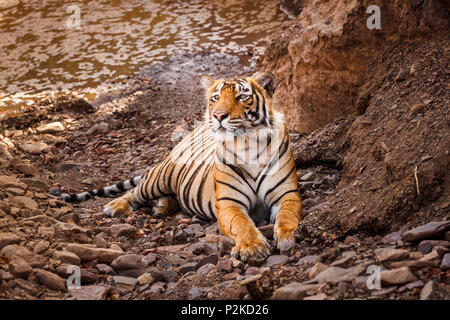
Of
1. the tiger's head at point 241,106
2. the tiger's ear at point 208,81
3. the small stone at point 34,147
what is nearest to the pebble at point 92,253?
the tiger's head at point 241,106

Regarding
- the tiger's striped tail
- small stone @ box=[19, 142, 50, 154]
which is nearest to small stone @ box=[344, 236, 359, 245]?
the tiger's striped tail

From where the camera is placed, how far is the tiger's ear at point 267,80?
4020 mm

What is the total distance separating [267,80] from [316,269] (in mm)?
1847

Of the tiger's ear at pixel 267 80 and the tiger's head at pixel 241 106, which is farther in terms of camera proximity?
the tiger's ear at pixel 267 80

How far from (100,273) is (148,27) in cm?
932

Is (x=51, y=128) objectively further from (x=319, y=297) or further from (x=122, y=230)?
(x=319, y=297)

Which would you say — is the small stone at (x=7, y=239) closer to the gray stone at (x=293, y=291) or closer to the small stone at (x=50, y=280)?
the small stone at (x=50, y=280)

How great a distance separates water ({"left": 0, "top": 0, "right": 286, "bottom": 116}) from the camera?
9.38 meters

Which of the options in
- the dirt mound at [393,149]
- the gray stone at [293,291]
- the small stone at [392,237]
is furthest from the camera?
the dirt mound at [393,149]

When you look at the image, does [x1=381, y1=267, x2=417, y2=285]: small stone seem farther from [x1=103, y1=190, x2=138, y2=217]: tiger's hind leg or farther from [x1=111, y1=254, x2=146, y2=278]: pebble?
[x1=103, y1=190, x2=138, y2=217]: tiger's hind leg

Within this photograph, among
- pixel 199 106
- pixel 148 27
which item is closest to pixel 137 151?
pixel 199 106

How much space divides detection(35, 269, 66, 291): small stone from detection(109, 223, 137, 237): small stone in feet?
3.76
